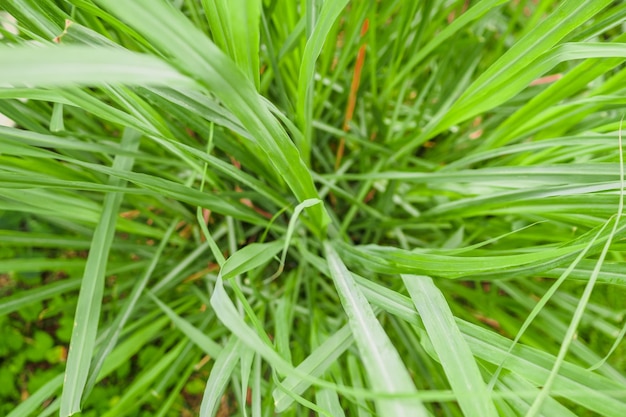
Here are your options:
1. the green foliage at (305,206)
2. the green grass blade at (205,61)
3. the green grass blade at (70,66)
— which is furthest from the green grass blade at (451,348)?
the green grass blade at (70,66)

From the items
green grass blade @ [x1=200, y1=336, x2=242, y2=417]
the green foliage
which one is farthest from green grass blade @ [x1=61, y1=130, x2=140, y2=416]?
green grass blade @ [x1=200, y1=336, x2=242, y2=417]

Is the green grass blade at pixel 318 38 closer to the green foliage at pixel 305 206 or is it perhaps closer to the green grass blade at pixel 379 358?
the green foliage at pixel 305 206

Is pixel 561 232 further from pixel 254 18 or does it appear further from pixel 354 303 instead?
pixel 254 18

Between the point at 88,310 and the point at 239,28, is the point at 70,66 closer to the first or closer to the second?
the point at 239,28

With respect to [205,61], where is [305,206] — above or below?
below

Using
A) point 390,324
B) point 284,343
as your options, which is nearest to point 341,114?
point 390,324

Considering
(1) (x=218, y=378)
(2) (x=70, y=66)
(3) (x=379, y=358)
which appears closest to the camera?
(2) (x=70, y=66)

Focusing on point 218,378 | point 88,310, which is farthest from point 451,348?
point 88,310

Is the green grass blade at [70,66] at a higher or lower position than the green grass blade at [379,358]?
higher
